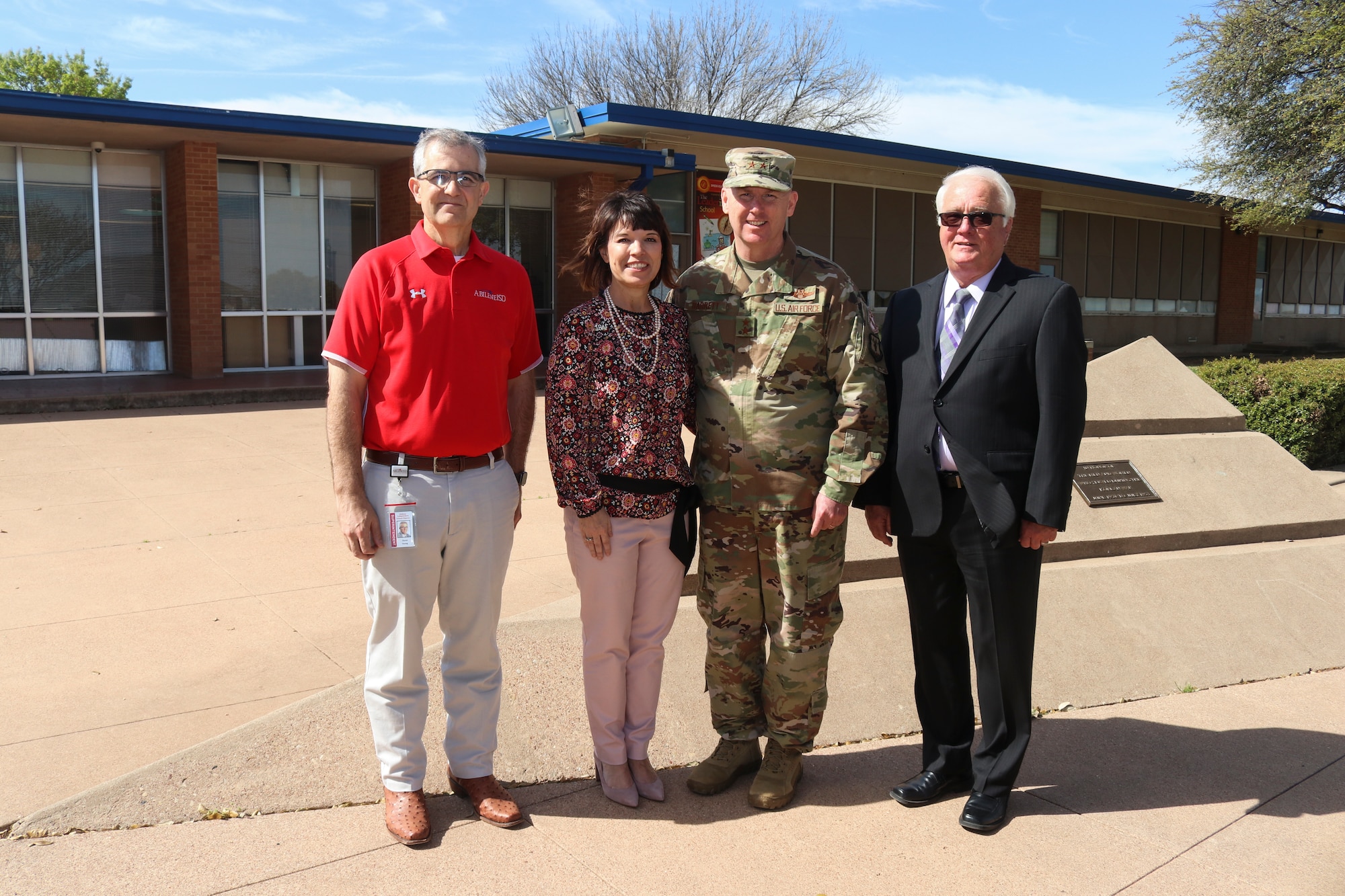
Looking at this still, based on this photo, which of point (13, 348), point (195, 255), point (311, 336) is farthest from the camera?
point (311, 336)

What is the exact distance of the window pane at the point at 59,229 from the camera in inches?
509

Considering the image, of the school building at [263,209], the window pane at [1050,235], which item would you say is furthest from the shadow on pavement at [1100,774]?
the window pane at [1050,235]

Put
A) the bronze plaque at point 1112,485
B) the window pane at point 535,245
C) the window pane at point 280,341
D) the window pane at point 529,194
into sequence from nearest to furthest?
the bronze plaque at point 1112,485 → the window pane at point 280,341 → the window pane at point 529,194 → the window pane at point 535,245

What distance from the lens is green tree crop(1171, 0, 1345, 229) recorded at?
17125 millimetres

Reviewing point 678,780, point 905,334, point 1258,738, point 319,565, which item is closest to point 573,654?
point 678,780

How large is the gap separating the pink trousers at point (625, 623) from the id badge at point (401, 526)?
1.52 feet

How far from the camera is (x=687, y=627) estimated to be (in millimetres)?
4285

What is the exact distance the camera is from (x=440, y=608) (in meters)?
3.20

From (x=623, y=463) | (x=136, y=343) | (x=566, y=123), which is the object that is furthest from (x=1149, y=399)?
(x=136, y=343)

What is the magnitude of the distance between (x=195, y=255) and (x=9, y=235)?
2.09 meters

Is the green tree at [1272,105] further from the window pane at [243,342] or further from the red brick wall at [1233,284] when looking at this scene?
the window pane at [243,342]

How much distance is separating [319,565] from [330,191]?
10.4 m

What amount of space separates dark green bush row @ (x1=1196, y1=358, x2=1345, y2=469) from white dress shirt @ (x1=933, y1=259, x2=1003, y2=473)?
798 cm

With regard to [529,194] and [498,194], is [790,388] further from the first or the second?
[529,194]
